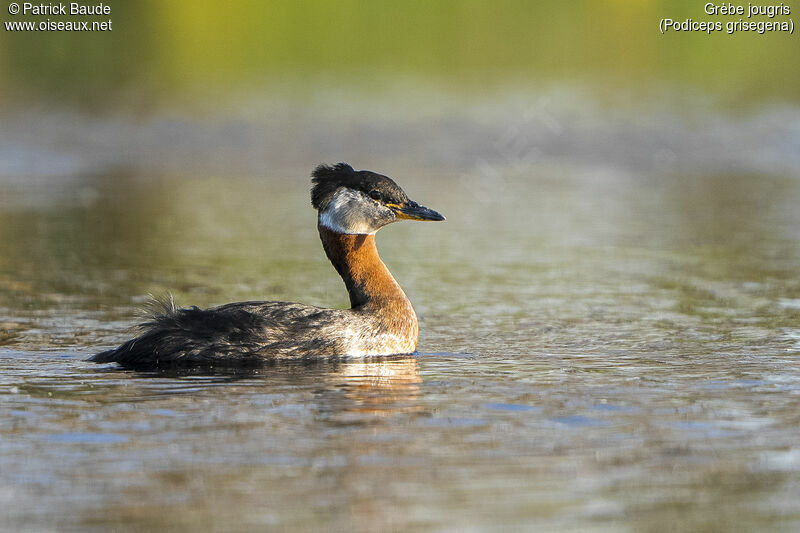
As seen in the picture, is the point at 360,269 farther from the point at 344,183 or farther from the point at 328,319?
the point at 328,319

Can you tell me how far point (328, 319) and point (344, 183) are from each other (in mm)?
1445

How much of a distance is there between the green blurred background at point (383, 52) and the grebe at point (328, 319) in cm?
2120

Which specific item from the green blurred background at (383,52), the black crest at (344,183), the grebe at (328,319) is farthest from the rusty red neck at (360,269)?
the green blurred background at (383,52)

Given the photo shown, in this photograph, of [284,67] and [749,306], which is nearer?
[749,306]

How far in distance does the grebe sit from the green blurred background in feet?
69.5

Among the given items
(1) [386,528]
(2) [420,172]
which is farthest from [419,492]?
(2) [420,172]

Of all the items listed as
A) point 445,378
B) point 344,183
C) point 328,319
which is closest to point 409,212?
point 344,183

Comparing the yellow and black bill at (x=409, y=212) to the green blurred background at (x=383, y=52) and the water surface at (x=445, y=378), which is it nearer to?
the water surface at (x=445, y=378)

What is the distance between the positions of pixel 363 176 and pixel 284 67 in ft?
77.5

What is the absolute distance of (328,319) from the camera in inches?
467

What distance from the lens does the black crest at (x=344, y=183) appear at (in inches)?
498

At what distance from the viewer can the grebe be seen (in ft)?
37.3

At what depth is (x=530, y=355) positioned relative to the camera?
11.7 m

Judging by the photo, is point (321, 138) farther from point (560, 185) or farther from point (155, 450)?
point (155, 450)
